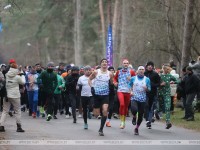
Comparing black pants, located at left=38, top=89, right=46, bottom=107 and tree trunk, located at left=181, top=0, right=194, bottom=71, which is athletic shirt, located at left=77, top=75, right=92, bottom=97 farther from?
tree trunk, located at left=181, top=0, right=194, bottom=71

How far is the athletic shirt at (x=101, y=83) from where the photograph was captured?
17.5 metres

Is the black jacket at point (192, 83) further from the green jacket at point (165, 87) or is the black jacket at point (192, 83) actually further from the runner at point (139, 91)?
the runner at point (139, 91)

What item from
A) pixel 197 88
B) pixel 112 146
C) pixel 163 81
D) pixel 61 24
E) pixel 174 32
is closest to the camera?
pixel 112 146

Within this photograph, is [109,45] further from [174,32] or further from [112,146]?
[112,146]

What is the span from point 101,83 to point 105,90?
236 millimetres

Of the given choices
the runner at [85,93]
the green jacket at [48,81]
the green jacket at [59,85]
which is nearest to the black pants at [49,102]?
the green jacket at [48,81]

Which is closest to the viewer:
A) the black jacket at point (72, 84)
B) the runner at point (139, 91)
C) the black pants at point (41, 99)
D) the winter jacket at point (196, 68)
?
the runner at point (139, 91)

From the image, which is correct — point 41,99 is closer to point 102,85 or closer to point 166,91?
point 166,91

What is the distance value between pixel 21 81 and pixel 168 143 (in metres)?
4.64

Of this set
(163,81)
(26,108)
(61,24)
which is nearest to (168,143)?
(163,81)

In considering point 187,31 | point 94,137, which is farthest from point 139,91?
point 187,31

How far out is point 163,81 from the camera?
1989cm

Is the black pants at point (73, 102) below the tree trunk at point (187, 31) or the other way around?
below

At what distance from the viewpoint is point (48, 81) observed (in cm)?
2256
